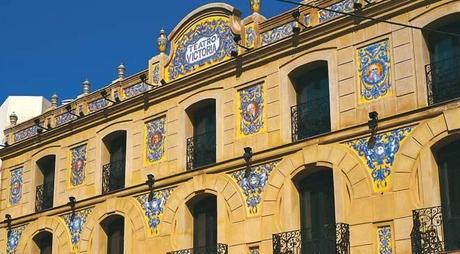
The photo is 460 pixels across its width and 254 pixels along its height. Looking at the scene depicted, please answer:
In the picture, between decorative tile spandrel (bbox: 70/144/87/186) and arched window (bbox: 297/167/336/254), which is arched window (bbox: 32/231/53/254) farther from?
arched window (bbox: 297/167/336/254)

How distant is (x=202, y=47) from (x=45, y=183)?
929 cm

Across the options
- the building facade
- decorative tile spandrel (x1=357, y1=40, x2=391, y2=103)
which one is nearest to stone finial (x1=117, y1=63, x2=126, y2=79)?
the building facade

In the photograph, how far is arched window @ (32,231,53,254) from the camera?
31.4m

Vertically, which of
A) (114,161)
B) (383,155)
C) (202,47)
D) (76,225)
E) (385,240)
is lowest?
(385,240)

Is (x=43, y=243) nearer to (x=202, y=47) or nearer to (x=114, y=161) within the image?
(x=114, y=161)

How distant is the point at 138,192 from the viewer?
27812 millimetres

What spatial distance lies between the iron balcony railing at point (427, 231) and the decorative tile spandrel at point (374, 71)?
3.29m

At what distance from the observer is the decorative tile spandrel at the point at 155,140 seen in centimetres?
2762

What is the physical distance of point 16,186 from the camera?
110ft

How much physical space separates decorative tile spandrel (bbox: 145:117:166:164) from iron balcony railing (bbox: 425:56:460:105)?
9.55 metres

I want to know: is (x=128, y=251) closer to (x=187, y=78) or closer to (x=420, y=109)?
(x=187, y=78)

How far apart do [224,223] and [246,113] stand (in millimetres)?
3226

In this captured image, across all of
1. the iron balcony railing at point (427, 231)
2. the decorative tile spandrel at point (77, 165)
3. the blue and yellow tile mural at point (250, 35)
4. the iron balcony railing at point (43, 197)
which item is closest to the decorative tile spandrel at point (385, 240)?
the iron balcony railing at point (427, 231)

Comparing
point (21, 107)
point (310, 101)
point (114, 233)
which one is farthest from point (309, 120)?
point (21, 107)
